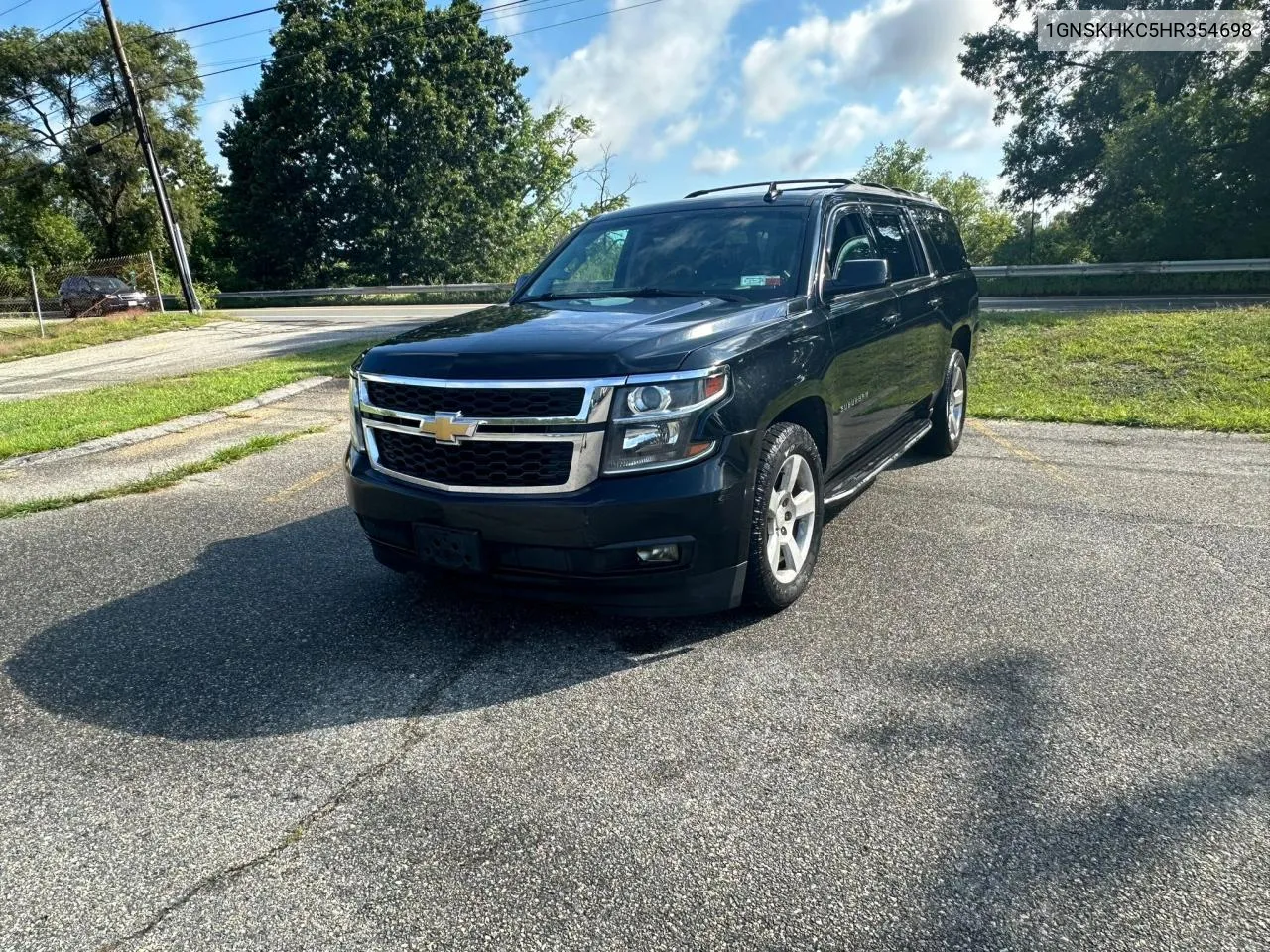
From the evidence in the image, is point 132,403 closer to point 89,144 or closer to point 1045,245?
point 1045,245

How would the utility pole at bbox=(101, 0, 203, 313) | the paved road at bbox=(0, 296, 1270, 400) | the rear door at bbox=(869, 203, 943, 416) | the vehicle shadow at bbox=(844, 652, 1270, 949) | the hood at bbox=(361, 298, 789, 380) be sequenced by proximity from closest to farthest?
the vehicle shadow at bbox=(844, 652, 1270, 949)
the hood at bbox=(361, 298, 789, 380)
the rear door at bbox=(869, 203, 943, 416)
the paved road at bbox=(0, 296, 1270, 400)
the utility pole at bbox=(101, 0, 203, 313)

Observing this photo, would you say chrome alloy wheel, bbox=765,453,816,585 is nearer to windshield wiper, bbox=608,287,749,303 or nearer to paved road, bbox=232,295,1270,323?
windshield wiper, bbox=608,287,749,303

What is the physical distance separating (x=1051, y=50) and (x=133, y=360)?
28953mm

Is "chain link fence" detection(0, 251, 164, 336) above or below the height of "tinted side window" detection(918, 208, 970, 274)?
above

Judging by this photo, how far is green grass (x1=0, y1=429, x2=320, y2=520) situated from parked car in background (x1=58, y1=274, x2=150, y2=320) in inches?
741

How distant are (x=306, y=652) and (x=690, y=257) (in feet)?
9.07

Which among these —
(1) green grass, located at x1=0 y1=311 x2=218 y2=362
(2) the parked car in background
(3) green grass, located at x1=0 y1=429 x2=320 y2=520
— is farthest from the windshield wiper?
(2) the parked car in background

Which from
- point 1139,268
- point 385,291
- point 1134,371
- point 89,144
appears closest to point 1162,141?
point 1139,268

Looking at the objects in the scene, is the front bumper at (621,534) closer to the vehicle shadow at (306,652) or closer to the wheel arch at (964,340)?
the vehicle shadow at (306,652)

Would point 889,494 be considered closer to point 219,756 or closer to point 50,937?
point 219,756

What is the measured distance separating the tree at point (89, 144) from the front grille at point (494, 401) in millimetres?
43071

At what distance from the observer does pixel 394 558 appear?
149 inches

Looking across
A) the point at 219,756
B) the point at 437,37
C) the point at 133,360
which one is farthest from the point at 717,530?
the point at 437,37

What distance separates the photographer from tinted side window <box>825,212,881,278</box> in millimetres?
4422
